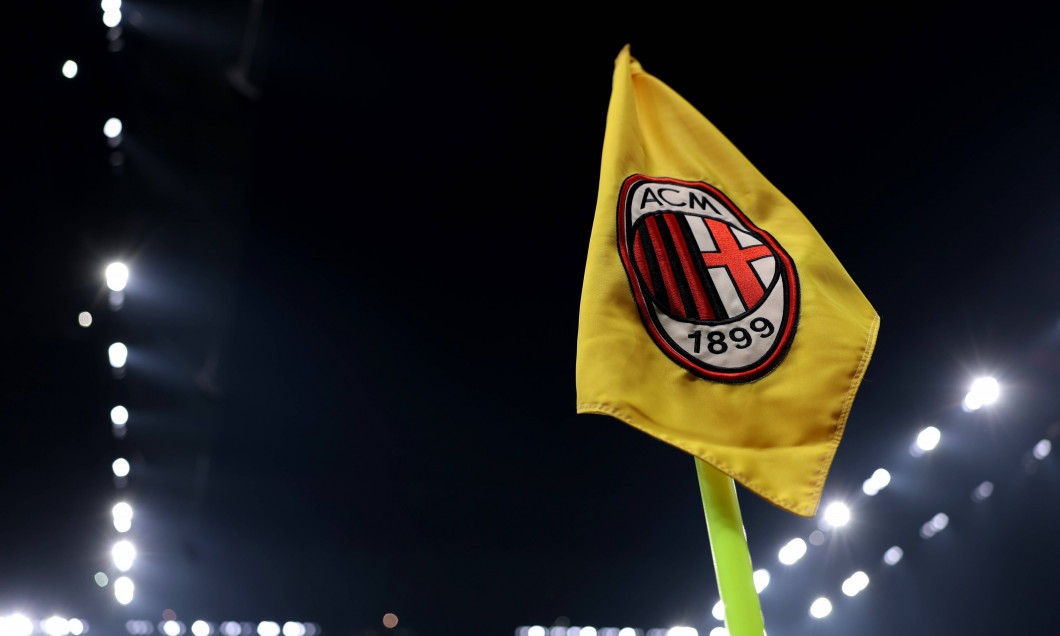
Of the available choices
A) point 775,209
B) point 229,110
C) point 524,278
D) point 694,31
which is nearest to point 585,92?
point 694,31

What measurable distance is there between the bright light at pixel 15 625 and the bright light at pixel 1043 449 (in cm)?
795

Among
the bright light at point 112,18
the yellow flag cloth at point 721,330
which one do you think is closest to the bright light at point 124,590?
the bright light at point 112,18

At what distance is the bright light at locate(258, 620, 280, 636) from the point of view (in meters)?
8.12

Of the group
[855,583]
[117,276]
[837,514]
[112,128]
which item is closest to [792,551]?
[855,583]

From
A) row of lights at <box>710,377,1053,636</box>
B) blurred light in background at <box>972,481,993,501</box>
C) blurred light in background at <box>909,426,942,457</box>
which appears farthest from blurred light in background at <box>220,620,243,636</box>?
blurred light in background at <box>972,481,993,501</box>

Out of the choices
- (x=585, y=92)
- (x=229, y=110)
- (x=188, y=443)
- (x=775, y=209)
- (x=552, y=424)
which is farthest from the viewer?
(x=188, y=443)

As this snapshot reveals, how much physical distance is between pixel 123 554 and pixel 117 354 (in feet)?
10.6

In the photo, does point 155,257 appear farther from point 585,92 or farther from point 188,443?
point 585,92

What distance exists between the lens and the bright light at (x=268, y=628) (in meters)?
8.12

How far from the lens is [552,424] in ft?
15.3

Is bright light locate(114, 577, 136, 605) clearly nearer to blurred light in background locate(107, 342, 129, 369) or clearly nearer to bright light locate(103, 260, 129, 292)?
blurred light in background locate(107, 342, 129, 369)

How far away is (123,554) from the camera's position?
20.9ft

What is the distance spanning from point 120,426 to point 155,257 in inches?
72.9

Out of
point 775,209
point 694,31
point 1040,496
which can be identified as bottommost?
point 775,209
